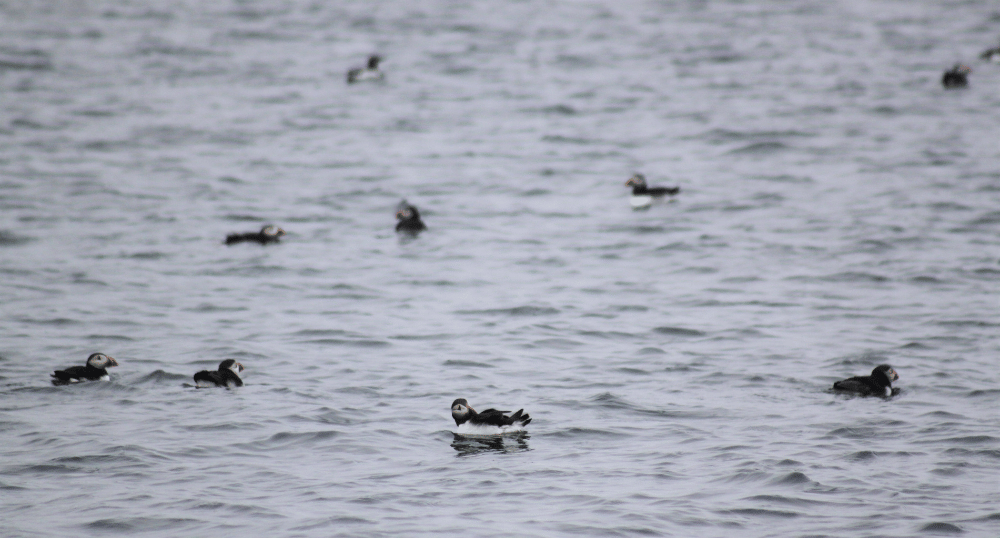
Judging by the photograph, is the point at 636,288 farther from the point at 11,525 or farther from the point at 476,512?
the point at 11,525

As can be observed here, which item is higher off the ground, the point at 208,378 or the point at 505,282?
the point at 505,282

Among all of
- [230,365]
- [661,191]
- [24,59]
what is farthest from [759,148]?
[24,59]

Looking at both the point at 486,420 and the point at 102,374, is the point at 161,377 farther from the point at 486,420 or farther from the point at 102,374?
the point at 486,420

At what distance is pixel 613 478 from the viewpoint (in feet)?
37.2

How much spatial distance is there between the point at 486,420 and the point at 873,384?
4728 millimetres

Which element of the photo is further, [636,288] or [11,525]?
[636,288]

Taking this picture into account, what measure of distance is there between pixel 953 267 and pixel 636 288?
545 centimetres

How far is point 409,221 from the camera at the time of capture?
22.7m

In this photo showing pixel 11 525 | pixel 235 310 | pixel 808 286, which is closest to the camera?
pixel 11 525

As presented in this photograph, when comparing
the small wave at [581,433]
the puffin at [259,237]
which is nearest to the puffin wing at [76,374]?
the small wave at [581,433]

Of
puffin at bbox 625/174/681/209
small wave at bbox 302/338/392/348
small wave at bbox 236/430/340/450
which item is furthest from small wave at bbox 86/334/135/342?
puffin at bbox 625/174/681/209

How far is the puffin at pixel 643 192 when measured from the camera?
24.4m

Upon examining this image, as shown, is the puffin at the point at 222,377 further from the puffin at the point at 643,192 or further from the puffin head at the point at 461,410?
the puffin at the point at 643,192

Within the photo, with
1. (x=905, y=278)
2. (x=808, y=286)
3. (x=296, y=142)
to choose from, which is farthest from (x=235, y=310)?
(x=296, y=142)
